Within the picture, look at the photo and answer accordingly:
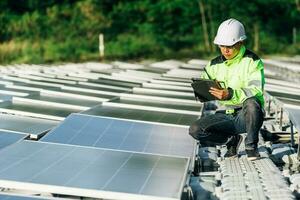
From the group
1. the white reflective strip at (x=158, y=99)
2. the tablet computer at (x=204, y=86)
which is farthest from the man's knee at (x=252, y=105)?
the white reflective strip at (x=158, y=99)

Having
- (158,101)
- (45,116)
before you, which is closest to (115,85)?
(158,101)

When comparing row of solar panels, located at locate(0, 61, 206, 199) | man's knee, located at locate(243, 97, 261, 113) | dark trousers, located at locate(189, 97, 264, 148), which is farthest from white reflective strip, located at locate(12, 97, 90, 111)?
man's knee, located at locate(243, 97, 261, 113)

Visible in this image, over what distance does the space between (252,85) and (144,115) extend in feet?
8.72

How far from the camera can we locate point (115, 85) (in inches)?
562

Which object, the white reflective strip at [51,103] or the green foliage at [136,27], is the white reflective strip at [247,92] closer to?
the white reflective strip at [51,103]

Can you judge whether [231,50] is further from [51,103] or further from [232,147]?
[51,103]

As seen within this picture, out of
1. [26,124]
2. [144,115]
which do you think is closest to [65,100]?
[144,115]

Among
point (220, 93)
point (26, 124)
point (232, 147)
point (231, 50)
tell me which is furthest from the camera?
Answer: point (26, 124)

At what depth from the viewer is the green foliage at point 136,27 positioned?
119ft

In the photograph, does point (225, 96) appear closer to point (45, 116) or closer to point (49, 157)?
point (49, 157)

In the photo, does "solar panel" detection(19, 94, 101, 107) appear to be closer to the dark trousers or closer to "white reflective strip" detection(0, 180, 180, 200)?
the dark trousers

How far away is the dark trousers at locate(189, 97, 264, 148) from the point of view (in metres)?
6.56

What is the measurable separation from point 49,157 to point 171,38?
34.3 meters

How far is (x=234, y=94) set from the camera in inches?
261
